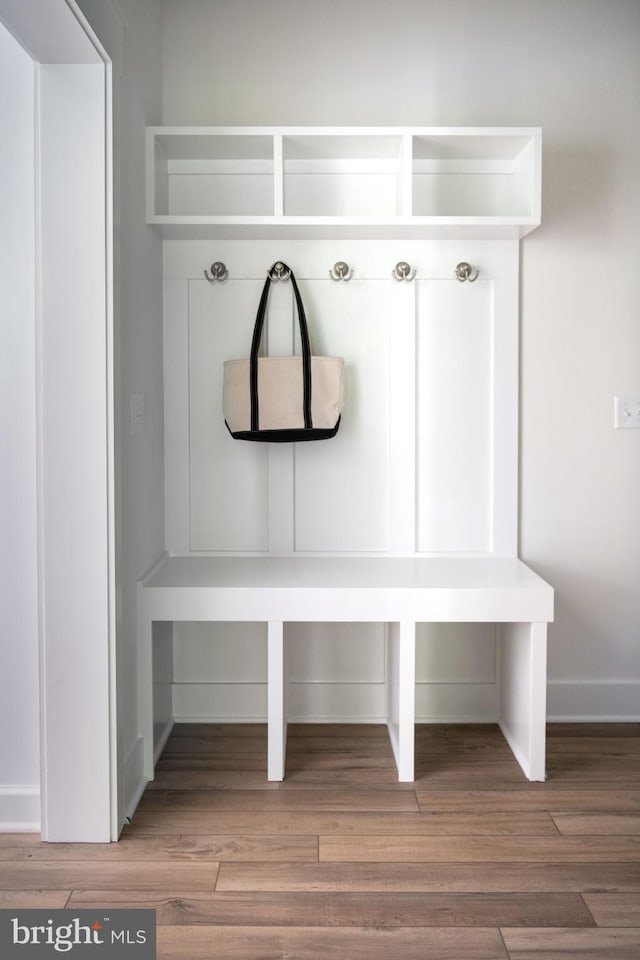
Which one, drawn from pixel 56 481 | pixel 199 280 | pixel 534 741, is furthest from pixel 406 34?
pixel 534 741

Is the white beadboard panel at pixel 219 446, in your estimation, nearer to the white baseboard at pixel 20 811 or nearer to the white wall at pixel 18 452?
the white wall at pixel 18 452

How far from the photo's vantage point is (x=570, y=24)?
2.69 metres

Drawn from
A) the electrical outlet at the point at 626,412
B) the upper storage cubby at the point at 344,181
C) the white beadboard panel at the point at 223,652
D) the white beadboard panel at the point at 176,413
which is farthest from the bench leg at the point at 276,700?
the electrical outlet at the point at 626,412

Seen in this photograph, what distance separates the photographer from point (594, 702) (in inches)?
112

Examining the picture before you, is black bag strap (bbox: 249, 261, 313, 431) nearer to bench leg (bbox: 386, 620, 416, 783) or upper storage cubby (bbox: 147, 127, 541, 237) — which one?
upper storage cubby (bbox: 147, 127, 541, 237)

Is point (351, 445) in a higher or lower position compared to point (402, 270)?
lower

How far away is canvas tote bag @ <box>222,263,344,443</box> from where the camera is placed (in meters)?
2.59

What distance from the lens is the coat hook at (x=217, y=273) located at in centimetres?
268

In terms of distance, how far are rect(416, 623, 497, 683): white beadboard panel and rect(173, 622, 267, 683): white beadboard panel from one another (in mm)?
572

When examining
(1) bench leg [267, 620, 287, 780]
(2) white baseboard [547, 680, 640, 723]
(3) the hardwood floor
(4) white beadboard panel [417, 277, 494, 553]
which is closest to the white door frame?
(3) the hardwood floor

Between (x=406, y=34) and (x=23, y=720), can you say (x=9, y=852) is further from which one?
(x=406, y=34)

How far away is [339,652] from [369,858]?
0.93m

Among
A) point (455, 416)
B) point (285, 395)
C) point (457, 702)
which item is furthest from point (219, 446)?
point (457, 702)

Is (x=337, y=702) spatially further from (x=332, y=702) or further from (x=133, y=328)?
(x=133, y=328)
